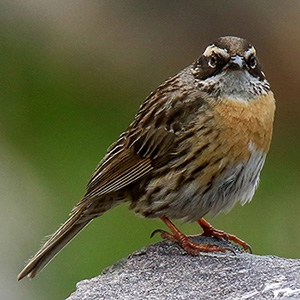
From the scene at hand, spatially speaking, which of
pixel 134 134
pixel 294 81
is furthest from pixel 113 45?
pixel 134 134

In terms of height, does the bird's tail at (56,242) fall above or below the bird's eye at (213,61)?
below

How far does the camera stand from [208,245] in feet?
25.3

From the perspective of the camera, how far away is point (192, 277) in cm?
716

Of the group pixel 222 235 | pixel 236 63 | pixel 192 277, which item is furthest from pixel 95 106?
pixel 192 277

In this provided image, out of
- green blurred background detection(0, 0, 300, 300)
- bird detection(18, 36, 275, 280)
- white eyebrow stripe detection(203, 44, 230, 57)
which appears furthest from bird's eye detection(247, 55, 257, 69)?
green blurred background detection(0, 0, 300, 300)

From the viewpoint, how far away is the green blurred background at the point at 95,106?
1162 centimetres

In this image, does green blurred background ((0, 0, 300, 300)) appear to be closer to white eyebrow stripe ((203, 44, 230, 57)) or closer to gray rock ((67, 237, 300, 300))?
gray rock ((67, 237, 300, 300))

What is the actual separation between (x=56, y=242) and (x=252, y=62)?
172 centimetres

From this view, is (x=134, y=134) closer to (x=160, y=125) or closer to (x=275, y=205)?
Result: (x=160, y=125)

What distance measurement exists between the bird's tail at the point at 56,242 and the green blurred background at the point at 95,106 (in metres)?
2.43

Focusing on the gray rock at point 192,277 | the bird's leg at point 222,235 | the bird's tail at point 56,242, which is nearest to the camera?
the gray rock at point 192,277

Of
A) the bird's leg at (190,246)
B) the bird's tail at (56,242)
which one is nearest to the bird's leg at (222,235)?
the bird's leg at (190,246)

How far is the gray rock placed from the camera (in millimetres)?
6719

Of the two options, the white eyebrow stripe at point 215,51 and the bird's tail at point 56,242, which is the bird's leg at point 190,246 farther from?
the white eyebrow stripe at point 215,51
